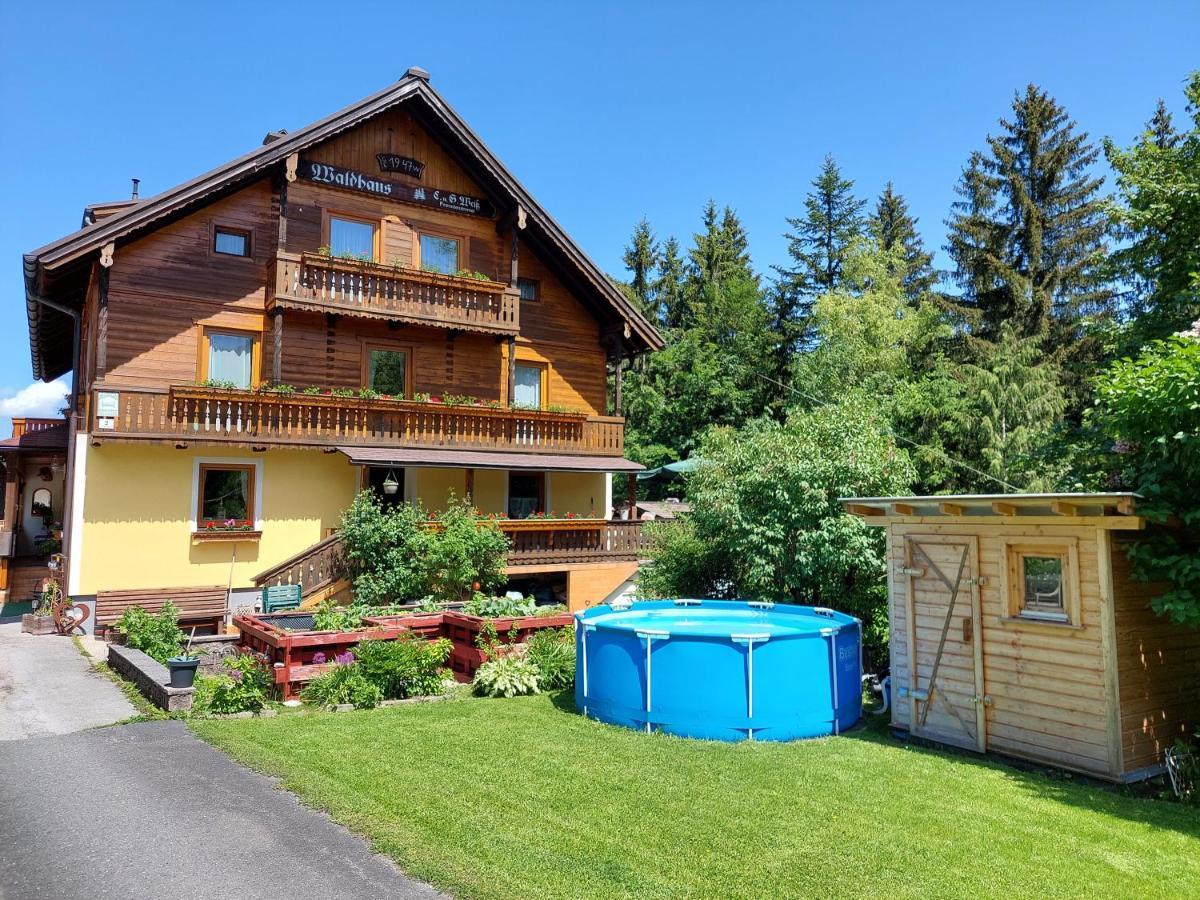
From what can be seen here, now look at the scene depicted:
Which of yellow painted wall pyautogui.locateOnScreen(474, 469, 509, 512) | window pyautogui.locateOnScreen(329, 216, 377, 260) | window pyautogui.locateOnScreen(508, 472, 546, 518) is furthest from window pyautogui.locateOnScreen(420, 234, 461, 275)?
window pyautogui.locateOnScreen(508, 472, 546, 518)

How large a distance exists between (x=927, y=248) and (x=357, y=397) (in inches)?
1476

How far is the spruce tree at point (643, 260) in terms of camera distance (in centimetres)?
4959

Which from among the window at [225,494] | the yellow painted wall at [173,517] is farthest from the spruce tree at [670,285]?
the window at [225,494]

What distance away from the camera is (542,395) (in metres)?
24.8

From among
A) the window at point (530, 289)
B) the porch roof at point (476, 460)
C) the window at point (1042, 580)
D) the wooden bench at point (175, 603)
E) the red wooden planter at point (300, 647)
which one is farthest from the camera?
the window at point (530, 289)

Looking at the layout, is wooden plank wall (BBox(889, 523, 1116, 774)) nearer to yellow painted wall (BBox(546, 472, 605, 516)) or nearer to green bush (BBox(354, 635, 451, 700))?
green bush (BBox(354, 635, 451, 700))

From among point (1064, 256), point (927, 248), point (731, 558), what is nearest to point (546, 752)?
point (731, 558)

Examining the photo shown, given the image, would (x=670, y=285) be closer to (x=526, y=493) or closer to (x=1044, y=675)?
(x=526, y=493)

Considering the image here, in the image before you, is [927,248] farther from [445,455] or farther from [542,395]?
[445,455]

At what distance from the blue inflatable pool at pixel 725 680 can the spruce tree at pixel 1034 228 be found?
985 inches

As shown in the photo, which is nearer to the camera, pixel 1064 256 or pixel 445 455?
pixel 445 455

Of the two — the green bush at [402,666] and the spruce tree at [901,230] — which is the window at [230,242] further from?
the spruce tree at [901,230]

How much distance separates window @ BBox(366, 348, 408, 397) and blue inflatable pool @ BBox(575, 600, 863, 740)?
12.8 meters

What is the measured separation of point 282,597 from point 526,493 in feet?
29.3
